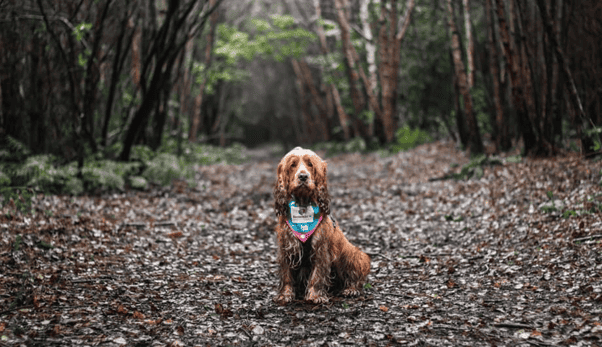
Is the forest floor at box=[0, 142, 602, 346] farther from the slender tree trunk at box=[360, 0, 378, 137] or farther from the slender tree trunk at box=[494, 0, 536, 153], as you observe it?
the slender tree trunk at box=[360, 0, 378, 137]

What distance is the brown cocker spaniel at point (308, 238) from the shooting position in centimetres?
489

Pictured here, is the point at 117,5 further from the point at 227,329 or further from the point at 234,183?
the point at 227,329

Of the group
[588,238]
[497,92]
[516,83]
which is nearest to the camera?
[588,238]

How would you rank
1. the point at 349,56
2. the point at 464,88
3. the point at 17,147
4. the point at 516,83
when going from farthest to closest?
the point at 349,56, the point at 464,88, the point at 516,83, the point at 17,147

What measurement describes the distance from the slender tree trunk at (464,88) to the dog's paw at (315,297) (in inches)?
386

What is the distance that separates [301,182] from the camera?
187 inches

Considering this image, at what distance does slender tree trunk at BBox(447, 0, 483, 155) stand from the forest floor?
2515 mm

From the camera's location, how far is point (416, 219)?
9.17 m

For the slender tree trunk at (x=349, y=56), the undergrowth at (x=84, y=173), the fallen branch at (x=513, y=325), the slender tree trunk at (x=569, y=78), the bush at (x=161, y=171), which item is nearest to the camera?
the fallen branch at (x=513, y=325)

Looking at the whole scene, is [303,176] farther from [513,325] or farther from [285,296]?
[513,325]

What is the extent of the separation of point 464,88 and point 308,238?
33.9 feet

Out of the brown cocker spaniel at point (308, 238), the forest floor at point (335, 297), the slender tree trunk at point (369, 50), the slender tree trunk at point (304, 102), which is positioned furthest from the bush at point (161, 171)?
the slender tree trunk at point (304, 102)

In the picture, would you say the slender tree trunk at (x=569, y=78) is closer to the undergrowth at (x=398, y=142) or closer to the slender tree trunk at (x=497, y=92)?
the slender tree trunk at (x=497, y=92)

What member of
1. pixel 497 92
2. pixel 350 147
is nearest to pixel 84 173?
pixel 497 92
